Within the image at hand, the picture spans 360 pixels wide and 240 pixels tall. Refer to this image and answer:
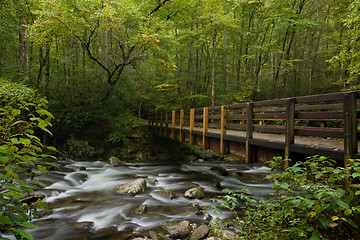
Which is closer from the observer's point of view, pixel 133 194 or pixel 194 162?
pixel 133 194

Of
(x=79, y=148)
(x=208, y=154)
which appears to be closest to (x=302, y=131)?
(x=208, y=154)

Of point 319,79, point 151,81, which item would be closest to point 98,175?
point 151,81

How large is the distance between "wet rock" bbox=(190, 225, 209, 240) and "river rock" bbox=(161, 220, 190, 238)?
0.30 meters

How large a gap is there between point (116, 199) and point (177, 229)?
143 inches

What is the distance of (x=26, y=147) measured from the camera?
2.66 meters

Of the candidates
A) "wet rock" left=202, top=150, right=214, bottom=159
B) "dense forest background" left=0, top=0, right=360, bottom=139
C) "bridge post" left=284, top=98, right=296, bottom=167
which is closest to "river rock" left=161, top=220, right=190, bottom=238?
"bridge post" left=284, top=98, right=296, bottom=167

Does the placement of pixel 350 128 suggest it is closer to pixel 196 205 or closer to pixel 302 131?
pixel 302 131

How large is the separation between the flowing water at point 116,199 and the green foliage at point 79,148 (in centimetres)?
198

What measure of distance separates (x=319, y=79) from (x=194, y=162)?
60.1 ft

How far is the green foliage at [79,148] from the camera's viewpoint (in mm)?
15843

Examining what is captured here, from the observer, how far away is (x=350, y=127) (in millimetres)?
3775

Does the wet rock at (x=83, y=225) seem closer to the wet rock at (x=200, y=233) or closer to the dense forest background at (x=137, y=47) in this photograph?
the wet rock at (x=200, y=233)

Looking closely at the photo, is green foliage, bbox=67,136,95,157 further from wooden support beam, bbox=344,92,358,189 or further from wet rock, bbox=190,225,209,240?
wooden support beam, bbox=344,92,358,189

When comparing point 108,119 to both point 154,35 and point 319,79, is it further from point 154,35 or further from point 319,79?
point 319,79
